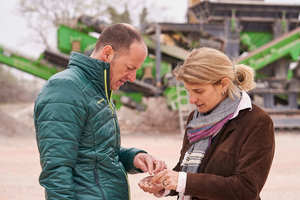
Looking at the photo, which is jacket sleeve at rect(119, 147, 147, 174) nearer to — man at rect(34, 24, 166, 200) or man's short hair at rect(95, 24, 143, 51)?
man at rect(34, 24, 166, 200)

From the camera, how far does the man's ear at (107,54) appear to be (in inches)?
71.2

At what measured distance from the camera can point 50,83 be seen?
1.63 meters

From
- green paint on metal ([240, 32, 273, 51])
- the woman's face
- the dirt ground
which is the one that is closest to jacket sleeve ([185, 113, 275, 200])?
the woman's face

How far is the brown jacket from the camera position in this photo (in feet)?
5.76

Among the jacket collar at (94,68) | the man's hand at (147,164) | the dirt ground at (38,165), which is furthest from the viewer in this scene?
the dirt ground at (38,165)

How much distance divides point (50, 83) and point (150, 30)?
400 inches

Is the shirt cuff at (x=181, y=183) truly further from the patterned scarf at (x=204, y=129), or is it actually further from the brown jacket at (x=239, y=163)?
the patterned scarf at (x=204, y=129)

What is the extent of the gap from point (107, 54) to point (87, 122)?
377mm

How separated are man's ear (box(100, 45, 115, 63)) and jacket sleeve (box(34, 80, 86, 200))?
0.30 m

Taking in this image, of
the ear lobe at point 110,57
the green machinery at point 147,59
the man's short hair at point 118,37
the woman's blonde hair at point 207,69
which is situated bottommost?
the green machinery at point 147,59

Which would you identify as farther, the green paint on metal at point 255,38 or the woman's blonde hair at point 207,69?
the green paint on metal at point 255,38

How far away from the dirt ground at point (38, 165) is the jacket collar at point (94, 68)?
3175 millimetres

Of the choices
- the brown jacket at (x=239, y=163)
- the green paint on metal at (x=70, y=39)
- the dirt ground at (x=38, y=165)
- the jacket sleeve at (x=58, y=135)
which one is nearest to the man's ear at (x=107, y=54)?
the jacket sleeve at (x=58, y=135)

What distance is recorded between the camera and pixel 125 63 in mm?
1870
